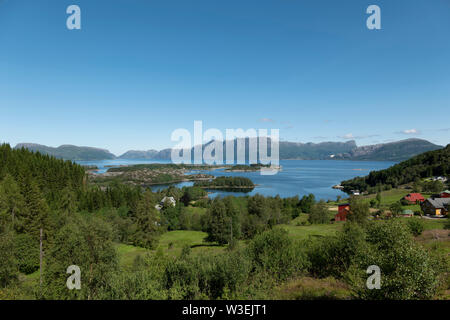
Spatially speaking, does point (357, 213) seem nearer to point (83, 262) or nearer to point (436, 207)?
point (436, 207)

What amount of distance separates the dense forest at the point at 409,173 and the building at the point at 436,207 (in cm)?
4948

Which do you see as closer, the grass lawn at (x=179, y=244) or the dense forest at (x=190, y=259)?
the dense forest at (x=190, y=259)

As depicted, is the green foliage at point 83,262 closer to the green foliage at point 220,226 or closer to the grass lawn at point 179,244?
the grass lawn at point 179,244

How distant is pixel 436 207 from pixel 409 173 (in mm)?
67975

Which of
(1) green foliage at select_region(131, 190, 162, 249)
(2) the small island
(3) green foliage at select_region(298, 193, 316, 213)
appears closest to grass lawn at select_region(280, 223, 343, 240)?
(1) green foliage at select_region(131, 190, 162, 249)

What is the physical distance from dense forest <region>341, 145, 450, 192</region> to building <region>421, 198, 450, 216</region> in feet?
Answer: 162

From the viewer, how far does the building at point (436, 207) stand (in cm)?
5112

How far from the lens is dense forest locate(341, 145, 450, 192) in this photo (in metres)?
100

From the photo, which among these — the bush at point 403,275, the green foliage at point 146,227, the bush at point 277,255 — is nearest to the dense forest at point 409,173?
the green foliage at point 146,227

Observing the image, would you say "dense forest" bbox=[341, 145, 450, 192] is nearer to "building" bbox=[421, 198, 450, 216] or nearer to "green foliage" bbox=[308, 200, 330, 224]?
"building" bbox=[421, 198, 450, 216]

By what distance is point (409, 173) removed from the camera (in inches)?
4237

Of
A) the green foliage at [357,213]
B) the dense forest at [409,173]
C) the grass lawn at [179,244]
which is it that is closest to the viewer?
the grass lawn at [179,244]

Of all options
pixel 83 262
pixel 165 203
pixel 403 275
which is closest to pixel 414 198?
pixel 403 275
